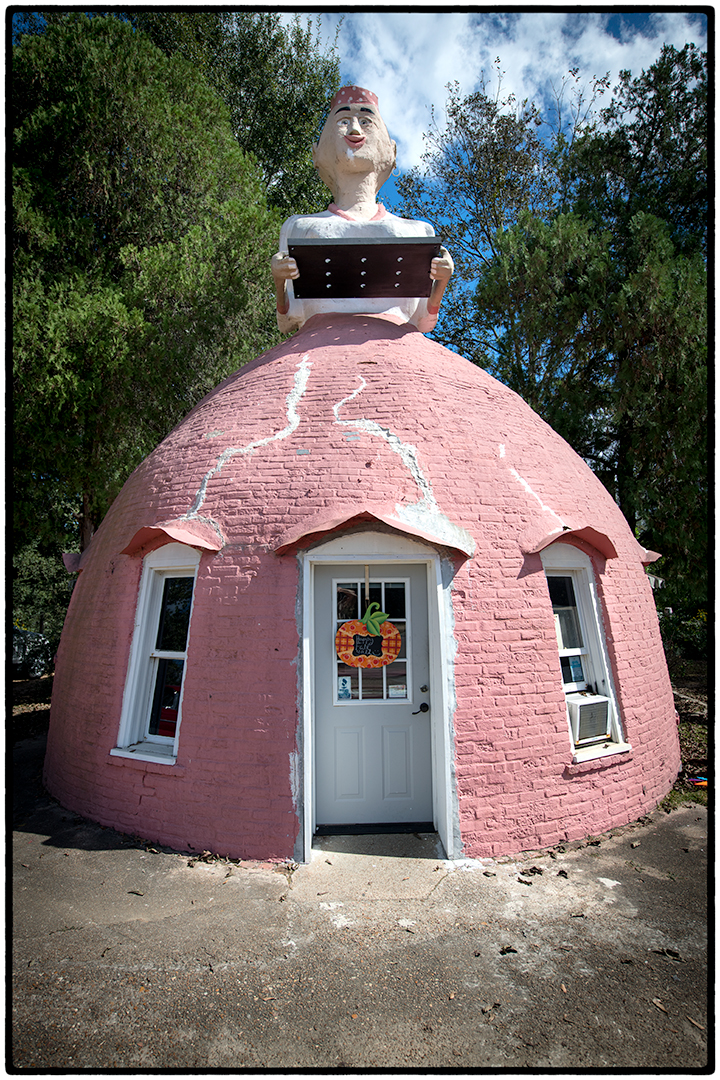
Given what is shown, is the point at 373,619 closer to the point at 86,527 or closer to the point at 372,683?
the point at 372,683

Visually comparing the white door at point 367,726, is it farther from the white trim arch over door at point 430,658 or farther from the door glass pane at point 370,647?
the white trim arch over door at point 430,658

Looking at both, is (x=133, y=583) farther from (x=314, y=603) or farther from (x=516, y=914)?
(x=516, y=914)

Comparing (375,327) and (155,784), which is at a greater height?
(375,327)

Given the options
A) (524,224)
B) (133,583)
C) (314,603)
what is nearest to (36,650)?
(133,583)

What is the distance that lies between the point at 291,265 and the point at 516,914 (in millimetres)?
6646

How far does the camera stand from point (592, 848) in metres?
4.97

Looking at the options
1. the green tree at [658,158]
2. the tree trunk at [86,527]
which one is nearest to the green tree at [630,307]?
the green tree at [658,158]

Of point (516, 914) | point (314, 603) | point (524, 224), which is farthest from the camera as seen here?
point (524, 224)

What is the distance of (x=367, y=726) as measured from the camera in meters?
5.30

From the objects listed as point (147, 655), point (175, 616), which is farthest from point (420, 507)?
point (147, 655)

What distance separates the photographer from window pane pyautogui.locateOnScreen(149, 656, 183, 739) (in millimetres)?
5590

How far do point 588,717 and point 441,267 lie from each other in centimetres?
512

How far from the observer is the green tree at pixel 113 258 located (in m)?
10.2

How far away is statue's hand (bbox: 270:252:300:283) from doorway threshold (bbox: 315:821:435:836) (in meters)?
5.91
